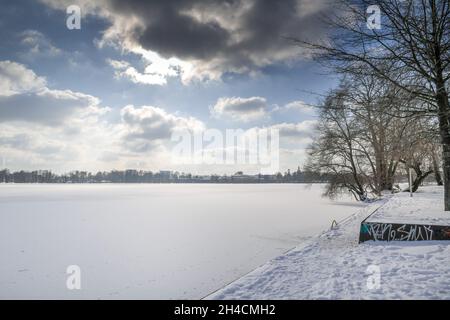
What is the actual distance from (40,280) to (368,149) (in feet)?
93.9

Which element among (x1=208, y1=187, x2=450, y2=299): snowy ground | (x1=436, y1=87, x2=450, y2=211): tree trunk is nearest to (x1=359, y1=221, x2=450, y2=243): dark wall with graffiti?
(x1=208, y1=187, x2=450, y2=299): snowy ground

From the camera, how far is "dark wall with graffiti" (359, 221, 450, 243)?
7328 mm

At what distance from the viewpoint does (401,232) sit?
7.73m

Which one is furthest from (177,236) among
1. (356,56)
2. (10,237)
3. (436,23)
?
(436,23)

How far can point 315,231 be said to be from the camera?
13.7m

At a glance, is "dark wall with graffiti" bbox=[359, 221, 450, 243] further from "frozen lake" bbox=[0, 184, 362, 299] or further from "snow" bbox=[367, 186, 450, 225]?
"frozen lake" bbox=[0, 184, 362, 299]

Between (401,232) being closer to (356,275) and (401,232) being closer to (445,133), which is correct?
(356,275)

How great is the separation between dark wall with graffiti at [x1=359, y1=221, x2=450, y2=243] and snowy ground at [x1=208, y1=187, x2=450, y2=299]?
0.96 ft

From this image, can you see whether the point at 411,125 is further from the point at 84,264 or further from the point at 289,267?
the point at 84,264

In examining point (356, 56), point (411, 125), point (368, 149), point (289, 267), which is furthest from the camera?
point (368, 149)

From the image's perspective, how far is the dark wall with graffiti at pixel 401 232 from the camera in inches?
289

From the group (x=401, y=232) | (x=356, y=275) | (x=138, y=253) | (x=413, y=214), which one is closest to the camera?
(x=356, y=275)

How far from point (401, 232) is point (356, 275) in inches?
114

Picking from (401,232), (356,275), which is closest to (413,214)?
(401,232)
